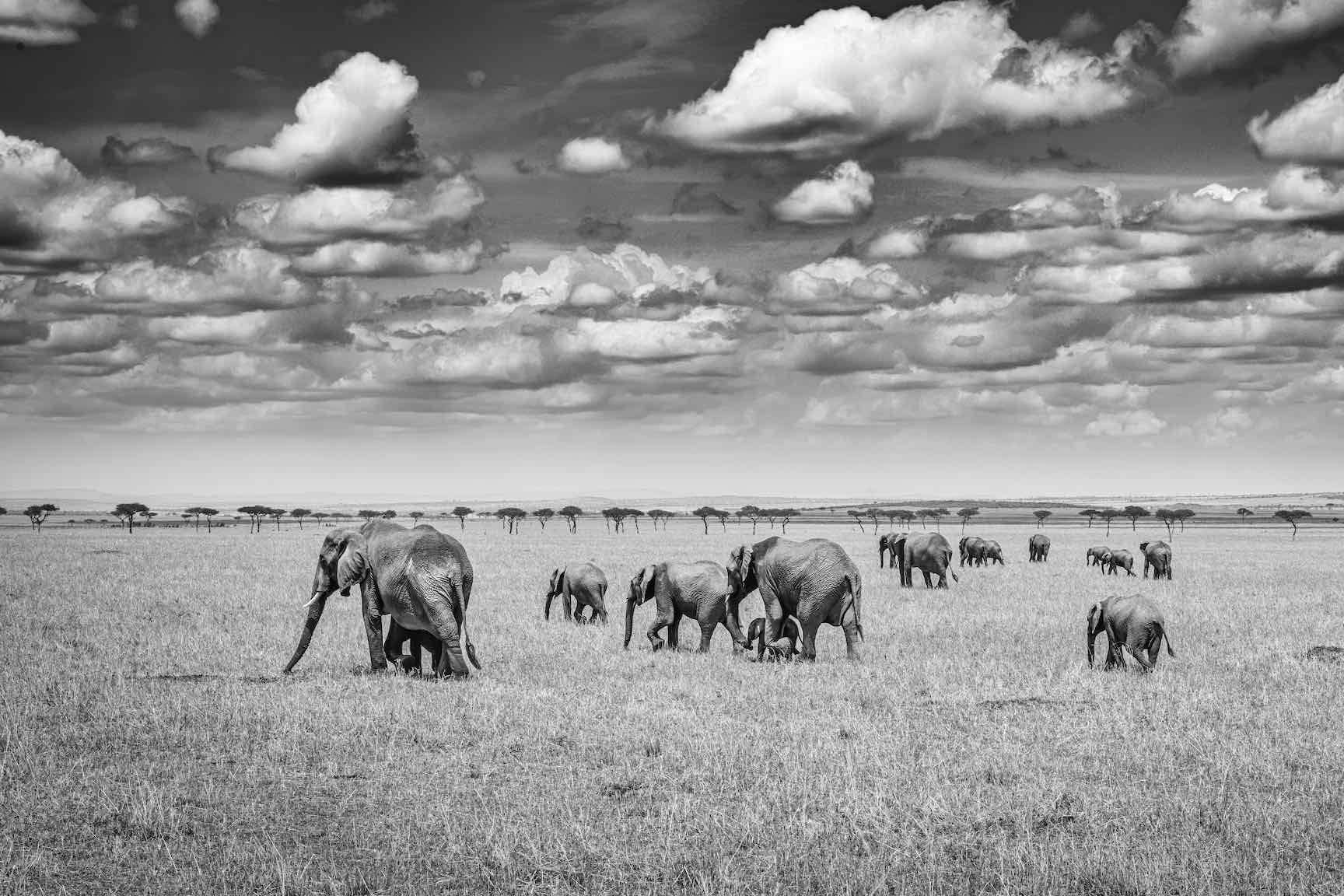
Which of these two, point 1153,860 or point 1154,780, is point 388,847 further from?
point 1154,780

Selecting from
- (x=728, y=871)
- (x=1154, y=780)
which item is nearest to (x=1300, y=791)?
(x=1154, y=780)

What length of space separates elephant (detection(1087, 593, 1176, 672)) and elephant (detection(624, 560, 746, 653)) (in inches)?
273

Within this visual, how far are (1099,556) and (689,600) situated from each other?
35.9 m

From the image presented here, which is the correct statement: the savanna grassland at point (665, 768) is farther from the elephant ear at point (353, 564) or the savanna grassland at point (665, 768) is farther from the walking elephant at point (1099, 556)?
the walking elephant at point (1099, 556)

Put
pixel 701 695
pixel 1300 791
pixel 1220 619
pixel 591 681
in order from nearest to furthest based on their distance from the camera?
pixel 1300 791 < pixel 701 695 < pixel 591 681 < pixel 1220 619

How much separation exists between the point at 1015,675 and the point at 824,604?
398cm

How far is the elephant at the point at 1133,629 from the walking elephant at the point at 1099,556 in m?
31.9

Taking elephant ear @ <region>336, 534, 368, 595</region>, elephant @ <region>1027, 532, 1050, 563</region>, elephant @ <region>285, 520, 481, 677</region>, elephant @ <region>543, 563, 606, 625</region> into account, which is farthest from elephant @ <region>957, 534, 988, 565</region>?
elephant ear @ <region>336, 534, 368, 595</region>

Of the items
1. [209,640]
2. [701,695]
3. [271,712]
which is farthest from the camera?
[209,640]

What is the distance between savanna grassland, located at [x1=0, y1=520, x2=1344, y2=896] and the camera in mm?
9344

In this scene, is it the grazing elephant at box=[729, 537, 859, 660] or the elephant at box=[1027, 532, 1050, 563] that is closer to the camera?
the grazing elephant at box=[729, 537, 859, 660]

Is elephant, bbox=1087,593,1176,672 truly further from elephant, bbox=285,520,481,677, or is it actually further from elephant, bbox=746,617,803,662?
elephant, bbox=285,520,481,677

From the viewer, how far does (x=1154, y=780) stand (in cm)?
1230

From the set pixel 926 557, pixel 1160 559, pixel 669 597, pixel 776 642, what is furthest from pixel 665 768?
pixel 1160 559
